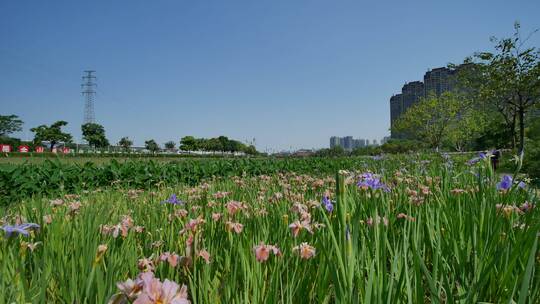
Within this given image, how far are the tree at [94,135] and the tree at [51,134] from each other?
5538mm

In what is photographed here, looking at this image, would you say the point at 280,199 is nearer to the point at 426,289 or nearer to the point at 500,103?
the point at 426,289

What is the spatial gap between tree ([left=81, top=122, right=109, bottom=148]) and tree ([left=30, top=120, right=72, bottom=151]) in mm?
5538

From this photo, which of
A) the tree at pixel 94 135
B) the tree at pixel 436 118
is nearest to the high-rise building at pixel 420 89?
the tree at pixel 436 118

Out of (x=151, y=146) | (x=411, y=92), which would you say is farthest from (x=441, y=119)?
(x=151, y=146)

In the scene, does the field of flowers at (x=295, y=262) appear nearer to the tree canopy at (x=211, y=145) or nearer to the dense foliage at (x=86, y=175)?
the dense foliage at (x=86, y=175)

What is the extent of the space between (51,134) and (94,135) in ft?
34.0

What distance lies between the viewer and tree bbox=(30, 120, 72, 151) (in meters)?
80.8

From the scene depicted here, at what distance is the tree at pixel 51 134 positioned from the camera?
80.8 m

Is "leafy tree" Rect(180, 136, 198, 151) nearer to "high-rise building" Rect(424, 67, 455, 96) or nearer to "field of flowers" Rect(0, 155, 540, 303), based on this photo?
"high-rise building" Rect(424, 67, 455, 96)

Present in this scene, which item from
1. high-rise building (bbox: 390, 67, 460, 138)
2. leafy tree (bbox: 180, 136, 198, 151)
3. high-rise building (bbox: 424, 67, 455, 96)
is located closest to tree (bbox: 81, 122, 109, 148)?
leafy tree (bbox: 180, 136, 198, 151)

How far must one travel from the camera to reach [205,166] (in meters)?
10.3

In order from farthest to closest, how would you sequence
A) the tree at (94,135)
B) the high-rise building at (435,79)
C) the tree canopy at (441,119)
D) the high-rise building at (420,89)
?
the tree at (94,135)
the high-rise building at (435,79)
the high-rise building at (420,89)
the tree canopy at (441,119)

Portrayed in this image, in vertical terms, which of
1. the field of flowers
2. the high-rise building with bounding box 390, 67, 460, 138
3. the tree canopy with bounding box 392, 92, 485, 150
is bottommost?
the field of flowers

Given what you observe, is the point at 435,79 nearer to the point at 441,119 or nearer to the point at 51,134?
the point at 441,119
